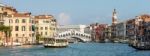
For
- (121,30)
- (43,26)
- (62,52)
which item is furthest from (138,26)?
(62,52)

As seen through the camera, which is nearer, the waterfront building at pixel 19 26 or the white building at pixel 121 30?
the waterfront building at pixel 19 26

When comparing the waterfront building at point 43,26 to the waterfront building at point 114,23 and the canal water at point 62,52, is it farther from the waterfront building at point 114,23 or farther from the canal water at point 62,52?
the waterfront building at point 114,23

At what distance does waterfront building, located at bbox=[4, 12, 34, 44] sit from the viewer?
91250mm

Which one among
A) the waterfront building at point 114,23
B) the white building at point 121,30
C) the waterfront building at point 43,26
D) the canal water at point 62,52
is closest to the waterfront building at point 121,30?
the white building at point 121,30

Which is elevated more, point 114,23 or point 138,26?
point 114,23

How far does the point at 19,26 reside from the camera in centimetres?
9169

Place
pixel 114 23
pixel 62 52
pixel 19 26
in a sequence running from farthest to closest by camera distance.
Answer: pixel 114 23 < pixel 19 26 < pixel 62 52

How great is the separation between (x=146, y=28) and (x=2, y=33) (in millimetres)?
61729

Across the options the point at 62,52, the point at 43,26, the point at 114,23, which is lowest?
the point at 62,52

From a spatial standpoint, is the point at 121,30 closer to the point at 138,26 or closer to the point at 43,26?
the point at 138,26

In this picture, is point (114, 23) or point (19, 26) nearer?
point (19, 26)

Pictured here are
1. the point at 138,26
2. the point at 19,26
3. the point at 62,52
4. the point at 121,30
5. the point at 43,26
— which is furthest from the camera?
the point at 121,30

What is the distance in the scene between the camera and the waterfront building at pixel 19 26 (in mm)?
91250

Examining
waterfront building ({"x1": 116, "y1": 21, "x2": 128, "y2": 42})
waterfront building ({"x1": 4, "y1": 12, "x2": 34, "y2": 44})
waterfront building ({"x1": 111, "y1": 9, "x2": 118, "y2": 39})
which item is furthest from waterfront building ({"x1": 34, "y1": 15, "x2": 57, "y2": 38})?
waterfront building ({"x1": 111, "y1": 9, "x2": 118, "y2": 39})
